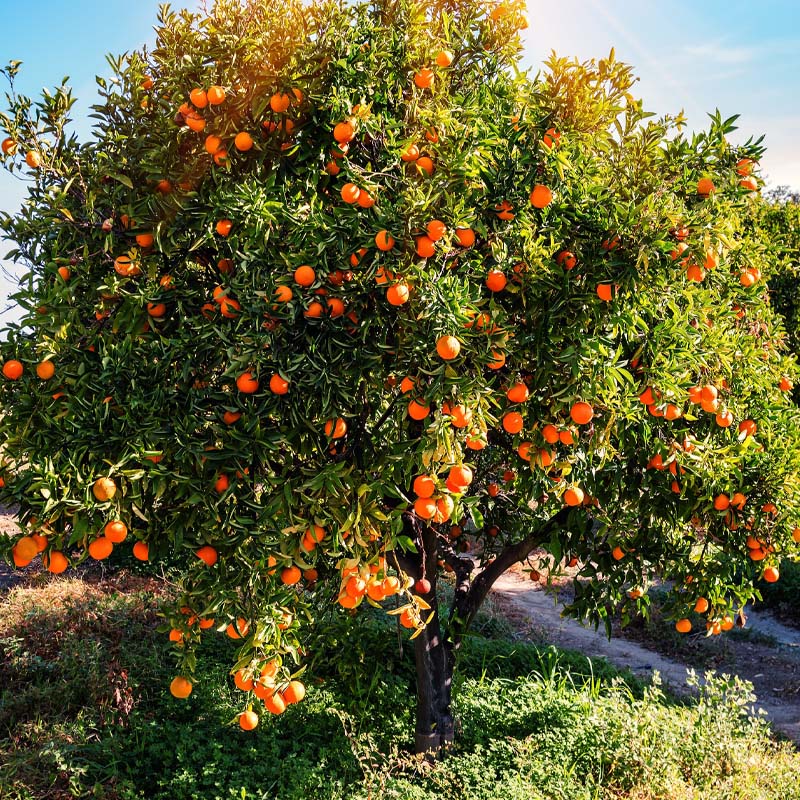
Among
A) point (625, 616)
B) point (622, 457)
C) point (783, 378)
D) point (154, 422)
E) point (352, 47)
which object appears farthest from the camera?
point (625, 616)

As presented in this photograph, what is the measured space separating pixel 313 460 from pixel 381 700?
3227 millimetres

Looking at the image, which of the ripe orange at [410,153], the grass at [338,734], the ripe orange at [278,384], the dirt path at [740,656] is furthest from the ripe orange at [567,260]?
the dirt path at [740,656]

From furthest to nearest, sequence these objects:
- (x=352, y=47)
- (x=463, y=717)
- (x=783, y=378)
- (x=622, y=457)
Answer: (x=463, y=717) → (x=783, y=378) → (x=622, y=457) → (x=352, y=47)

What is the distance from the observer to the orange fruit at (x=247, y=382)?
3.01m

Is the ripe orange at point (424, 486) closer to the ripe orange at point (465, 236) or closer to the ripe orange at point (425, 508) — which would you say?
the ripe orange at point (425, 508)

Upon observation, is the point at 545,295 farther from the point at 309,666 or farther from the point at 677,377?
the point at 309,666

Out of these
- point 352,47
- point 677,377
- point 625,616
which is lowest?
point 625,616

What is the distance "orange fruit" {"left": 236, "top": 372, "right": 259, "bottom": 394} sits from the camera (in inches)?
118

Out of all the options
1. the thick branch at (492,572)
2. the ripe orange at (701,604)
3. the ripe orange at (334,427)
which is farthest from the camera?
the thick branch at (492,572)

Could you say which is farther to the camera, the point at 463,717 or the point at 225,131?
the point at 463,717

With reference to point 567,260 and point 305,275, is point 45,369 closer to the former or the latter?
point 305,275

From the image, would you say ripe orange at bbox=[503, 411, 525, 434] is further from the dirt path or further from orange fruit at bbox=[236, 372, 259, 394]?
the dirt path

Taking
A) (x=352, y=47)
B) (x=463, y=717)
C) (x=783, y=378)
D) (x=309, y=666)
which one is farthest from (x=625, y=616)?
(x=352, y=47)

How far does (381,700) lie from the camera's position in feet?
18.7
